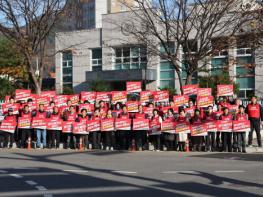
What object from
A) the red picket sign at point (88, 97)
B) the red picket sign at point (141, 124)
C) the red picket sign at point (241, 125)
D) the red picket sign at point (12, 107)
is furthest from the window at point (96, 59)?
the red picket sign at point (241, 125)

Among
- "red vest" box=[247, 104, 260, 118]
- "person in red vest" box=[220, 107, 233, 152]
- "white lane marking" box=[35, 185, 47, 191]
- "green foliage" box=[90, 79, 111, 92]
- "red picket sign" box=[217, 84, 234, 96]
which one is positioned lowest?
"white lane marking" box=[35, 185, 47, 191]

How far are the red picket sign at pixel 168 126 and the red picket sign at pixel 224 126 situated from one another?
5.36 ft

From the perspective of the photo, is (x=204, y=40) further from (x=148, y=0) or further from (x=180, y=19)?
(x=148, y=0)

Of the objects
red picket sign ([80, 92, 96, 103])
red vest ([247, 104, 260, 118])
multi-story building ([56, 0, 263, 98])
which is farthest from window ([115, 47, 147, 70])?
→ red vest ([247, 104, 260, 118])

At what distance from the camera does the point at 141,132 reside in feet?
68.3

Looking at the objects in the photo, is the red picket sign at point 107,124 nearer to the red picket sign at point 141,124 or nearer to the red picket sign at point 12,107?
the red picket sign at point 141,124

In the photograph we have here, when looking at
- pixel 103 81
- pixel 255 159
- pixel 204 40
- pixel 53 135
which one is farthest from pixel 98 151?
pixel 103 81

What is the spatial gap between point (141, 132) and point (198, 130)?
7.30ft

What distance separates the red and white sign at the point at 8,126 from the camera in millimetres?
22375

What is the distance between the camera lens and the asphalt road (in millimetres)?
10688

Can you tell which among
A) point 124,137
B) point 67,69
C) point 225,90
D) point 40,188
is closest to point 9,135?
point 124,137

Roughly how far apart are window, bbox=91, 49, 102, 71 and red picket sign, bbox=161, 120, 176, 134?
3662cm

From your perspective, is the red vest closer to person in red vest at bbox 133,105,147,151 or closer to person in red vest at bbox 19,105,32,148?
person in red vest at bbox 133,105,147,151

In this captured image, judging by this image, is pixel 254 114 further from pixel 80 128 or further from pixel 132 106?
pixel 80 128
